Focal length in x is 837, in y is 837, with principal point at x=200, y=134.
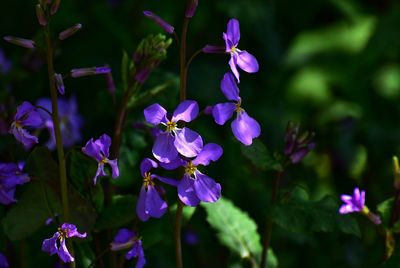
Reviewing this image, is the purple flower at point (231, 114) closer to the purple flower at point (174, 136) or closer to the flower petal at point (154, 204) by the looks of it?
the purple flower at point (174, 136)

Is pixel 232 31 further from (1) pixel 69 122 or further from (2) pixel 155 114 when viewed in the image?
(1) pixel 69 122

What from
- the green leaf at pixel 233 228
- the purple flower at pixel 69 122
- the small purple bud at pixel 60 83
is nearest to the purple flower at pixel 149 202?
the small purple bud at pixel 60 83

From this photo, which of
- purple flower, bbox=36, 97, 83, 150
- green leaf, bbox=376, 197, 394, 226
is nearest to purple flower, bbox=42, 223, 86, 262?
green leaf, bbox=376, 197, 394, 226

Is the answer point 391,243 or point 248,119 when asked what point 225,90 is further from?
point 391,243

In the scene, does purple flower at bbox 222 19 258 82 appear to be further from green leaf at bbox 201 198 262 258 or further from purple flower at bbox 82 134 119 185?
green leaf at bbox 201 198 262 258

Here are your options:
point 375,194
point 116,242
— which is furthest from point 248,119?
point 375,194

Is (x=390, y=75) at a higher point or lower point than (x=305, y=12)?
lower

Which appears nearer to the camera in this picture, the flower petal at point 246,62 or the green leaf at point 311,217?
the flower petal at point 246,62
